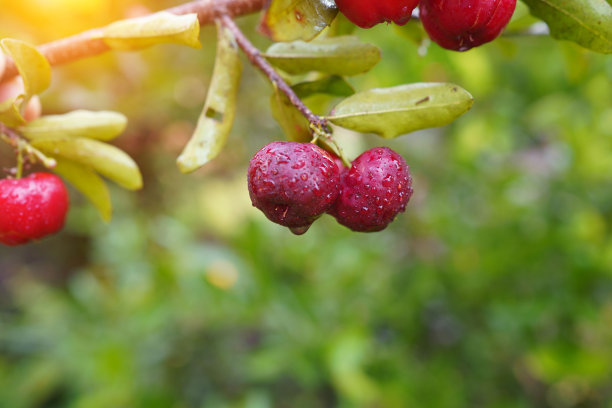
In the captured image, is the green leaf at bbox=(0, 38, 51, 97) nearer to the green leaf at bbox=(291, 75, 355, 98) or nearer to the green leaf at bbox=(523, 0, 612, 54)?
the green leaf at bbox=(291, 75, 355, 98)

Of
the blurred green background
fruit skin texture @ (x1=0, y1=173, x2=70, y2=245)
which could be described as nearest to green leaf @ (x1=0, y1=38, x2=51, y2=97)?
fruit skin texture @ (x1=0, y1=173, x2=70, y2=245)

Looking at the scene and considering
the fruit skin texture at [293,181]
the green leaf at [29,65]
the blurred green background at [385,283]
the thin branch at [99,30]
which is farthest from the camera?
the blurred green background at [385,283]

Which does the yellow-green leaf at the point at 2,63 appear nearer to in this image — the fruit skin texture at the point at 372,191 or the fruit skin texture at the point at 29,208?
the fruit skin texture at the point at 29,208

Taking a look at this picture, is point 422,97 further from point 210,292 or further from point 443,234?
point 443,234

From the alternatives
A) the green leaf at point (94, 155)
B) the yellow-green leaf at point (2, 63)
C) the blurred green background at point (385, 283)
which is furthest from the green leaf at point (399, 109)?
the blurred green background at point (385, 283)

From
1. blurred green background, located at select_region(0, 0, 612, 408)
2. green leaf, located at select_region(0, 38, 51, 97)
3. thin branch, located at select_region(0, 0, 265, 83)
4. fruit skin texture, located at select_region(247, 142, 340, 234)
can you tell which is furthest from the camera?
blurred green background, located at select_region(0, 0, 612, 408)

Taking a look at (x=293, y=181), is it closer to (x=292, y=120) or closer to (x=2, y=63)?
(x=292, y=120)

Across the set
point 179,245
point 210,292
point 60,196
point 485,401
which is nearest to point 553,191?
point 485,401
